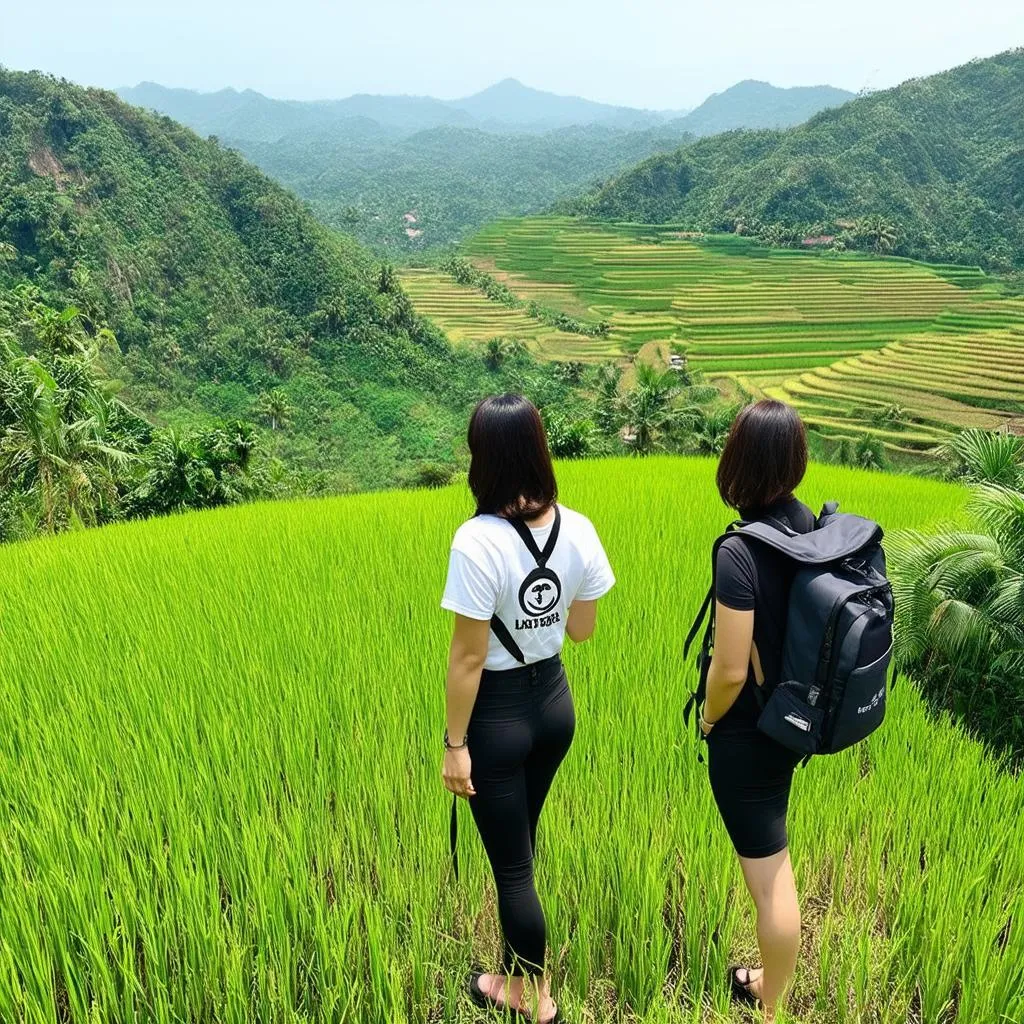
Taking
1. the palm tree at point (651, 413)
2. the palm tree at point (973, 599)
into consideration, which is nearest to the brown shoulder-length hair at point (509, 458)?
the palm tree at point (973, 599)

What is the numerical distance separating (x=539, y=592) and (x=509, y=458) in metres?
0.26

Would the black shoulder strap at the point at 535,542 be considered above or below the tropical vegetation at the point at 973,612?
above

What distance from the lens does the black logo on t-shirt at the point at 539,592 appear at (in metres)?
1.29

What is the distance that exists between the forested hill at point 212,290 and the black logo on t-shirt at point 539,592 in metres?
24.7

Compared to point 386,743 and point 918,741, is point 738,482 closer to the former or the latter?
point 386,743

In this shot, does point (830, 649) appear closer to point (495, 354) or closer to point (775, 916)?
point (775, 916)

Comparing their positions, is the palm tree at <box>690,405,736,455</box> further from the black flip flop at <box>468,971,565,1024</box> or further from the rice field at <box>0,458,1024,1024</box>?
the black flip flop at <box>468,971,565,1024</box>

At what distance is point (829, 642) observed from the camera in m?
1.21

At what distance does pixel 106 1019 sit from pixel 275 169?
168043 millimetres

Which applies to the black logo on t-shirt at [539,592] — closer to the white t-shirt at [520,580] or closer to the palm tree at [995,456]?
the white t-shirt at [520,580]

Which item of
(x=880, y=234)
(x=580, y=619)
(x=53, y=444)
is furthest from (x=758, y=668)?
(x=880, y=234)

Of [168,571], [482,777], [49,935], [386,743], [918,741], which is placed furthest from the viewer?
[168,571]

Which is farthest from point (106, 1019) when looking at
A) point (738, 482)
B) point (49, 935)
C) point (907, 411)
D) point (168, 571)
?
point (907, 411)

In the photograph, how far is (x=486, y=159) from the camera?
498 feet
